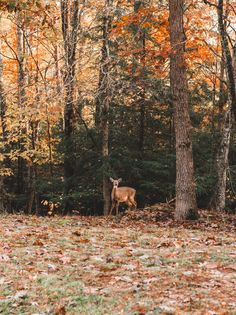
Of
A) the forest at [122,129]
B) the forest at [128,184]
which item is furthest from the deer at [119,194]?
the forest at [122,129]

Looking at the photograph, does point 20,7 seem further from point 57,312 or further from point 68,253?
point 57,312

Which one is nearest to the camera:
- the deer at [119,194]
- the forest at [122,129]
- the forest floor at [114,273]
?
the forest floor at [114,273]

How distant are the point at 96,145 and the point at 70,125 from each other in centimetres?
143

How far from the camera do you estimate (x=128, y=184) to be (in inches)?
741

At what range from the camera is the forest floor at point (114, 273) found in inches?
186

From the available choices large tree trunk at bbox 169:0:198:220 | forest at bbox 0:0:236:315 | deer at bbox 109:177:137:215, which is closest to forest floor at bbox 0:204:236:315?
forest at bbox 0:0:236:315

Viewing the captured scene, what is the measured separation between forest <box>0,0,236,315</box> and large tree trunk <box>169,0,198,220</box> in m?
0.03

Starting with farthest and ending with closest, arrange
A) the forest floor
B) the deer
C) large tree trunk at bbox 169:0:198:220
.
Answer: the deer
large tree trunk at bbox 169:0:198:220
the forest floor

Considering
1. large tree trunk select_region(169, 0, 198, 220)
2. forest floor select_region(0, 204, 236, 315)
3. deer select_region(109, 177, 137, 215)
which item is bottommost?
forest floor select_region(0, 204, 236, 315)

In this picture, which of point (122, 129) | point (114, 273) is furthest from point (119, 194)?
point (114, 273)

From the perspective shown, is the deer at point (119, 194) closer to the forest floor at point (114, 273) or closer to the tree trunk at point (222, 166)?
the tree trunk at point (222, 166)

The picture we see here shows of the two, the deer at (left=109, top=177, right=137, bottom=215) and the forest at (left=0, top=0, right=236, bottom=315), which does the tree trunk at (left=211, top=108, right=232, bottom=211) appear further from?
the deer at (left=109, top=177, right=137, bottom=215)

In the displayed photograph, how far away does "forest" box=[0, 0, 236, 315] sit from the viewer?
528 cm

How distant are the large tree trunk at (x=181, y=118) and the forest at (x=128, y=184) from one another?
0.03 meters
